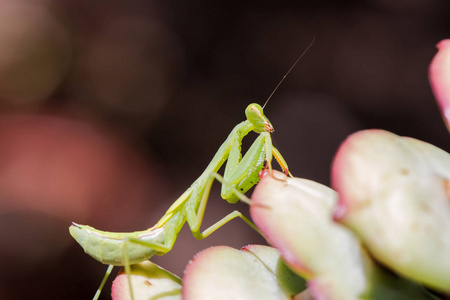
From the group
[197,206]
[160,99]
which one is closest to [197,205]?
[197,206]

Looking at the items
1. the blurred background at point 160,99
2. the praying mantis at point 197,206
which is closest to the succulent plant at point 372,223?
the praying mantis at point 197,206

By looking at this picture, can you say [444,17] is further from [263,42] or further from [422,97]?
[263,42]

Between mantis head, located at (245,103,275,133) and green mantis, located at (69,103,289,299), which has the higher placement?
mantis head, located at (245,103,275,133)

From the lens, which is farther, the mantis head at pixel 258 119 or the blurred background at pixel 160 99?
the blurred background at pixel 160 99

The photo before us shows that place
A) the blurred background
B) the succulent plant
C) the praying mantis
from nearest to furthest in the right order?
the succulent plant < the praying mantis < the blurred background

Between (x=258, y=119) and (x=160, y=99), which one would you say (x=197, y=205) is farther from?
(x=160, y=99)

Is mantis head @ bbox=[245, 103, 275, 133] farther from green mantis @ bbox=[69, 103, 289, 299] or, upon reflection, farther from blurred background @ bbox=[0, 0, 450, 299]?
blurred background @ bbox=[0, 0, 450, 299]

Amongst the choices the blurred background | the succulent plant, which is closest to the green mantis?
the succulent plant

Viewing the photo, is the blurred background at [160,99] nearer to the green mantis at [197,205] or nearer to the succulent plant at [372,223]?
the green mantis at [197,205]
